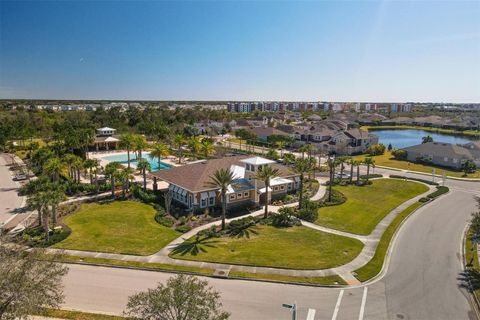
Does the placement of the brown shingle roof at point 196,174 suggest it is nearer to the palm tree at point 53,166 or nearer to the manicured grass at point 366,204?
the manicured grass at point 366,204

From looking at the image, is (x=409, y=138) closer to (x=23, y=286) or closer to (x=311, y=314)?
(x=311, y=314)

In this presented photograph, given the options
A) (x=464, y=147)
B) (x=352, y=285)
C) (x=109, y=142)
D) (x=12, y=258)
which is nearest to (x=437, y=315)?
(x=352, y=285)

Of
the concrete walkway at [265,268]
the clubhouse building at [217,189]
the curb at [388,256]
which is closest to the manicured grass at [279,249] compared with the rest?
the concrete walkway at [265,268]

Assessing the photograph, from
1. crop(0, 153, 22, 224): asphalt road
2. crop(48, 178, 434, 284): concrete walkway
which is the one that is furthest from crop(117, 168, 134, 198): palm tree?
crop(48, 178, 434, 284): concrete walkway

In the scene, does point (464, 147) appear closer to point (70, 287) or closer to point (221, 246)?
point (221, 246)

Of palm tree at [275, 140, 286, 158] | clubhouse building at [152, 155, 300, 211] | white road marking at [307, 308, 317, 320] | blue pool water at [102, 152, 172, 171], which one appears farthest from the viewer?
palm tree at [275, 140, 286, 158]

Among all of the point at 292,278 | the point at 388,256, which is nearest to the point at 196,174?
the point at 292,278

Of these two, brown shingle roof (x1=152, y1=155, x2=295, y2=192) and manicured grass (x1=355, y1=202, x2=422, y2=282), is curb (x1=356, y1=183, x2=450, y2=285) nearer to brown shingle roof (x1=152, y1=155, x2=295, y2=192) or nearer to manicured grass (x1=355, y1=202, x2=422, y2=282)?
manicured grass (x1=355, y1=202, x2=422, y2=282)
